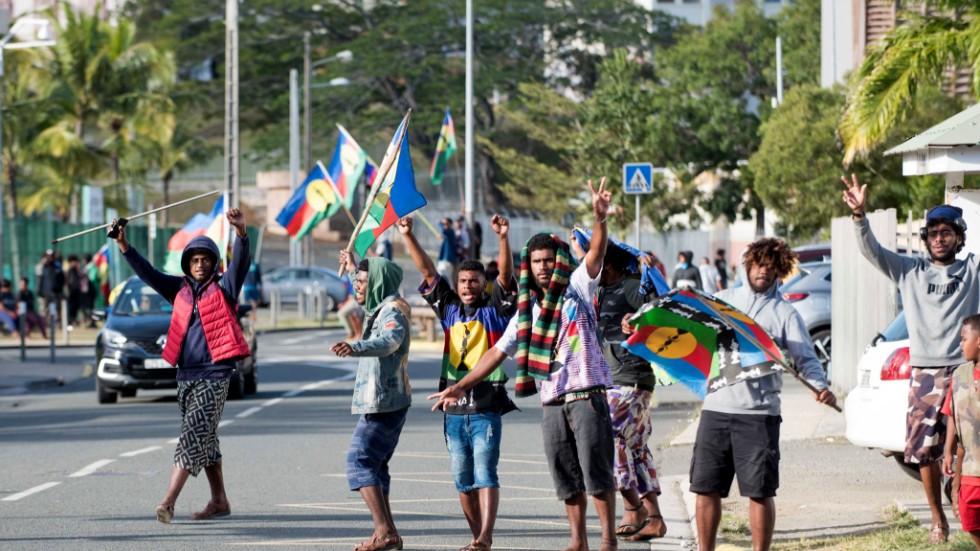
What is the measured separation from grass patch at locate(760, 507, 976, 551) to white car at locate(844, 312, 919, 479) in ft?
3.70

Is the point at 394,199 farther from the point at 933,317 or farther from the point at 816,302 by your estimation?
the point at 816,302

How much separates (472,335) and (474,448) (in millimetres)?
581

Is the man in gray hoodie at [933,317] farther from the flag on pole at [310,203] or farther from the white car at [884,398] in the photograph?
the flag on pole at [310,203]

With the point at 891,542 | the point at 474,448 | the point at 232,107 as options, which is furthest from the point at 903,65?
the point at 232,107

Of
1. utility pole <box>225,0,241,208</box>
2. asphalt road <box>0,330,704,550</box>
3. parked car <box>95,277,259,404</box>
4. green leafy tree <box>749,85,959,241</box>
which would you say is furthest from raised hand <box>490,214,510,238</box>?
utility pole <box>225,0,241,208</box>

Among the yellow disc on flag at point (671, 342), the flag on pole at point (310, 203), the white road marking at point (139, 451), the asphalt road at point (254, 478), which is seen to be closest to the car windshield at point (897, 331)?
the asphalt road at point (254, 478)

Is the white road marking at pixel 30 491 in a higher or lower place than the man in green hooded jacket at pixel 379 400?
lower

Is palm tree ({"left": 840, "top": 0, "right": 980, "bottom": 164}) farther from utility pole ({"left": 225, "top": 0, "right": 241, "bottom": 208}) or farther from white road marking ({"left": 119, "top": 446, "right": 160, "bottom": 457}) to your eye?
utility pole ({"left": 225, "top": 0, "right": 241, "bottom": 208})

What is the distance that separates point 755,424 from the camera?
25.5 ft

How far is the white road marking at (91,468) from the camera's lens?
1288 centimetres

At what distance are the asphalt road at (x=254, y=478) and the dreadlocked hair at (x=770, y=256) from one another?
2.18m

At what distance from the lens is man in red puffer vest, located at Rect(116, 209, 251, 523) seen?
Answer: 1012cm

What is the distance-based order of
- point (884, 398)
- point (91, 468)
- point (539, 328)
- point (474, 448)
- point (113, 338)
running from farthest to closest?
point (113, 338) → point (91, 468) → point (884, 398) → point (474, 448) → point (539, 328)

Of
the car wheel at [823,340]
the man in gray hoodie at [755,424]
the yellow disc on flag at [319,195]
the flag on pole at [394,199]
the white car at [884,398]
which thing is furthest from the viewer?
the yellow disc on flag at [319,195]
